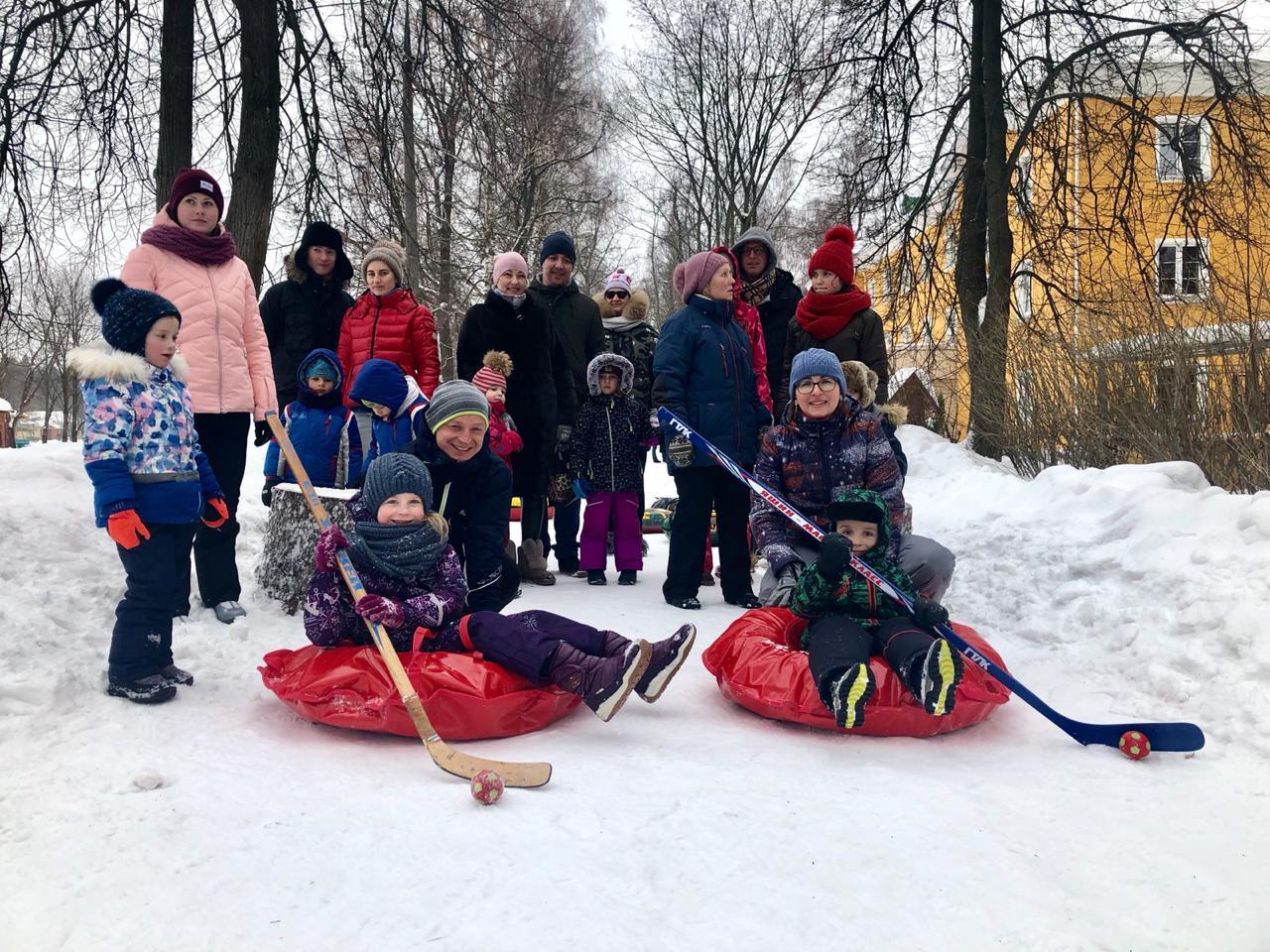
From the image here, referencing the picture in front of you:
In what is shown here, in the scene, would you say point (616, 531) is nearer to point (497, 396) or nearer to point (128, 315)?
point (497, 396)

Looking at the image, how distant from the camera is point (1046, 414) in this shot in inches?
307

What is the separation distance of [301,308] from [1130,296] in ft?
20.8

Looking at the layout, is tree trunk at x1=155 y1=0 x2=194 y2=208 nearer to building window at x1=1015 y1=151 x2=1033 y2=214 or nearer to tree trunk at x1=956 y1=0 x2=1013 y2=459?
tree trunk at x1=956 y1=0 x2=1013 y2=459

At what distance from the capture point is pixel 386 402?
15.2ft

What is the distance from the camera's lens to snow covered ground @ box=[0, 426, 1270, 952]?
198 cm

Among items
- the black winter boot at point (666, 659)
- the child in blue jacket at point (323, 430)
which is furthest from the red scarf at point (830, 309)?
the black winter boot at point (666, 659)

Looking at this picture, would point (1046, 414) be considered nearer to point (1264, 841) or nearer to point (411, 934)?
point (1264, 841)

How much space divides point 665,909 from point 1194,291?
7.26 meters

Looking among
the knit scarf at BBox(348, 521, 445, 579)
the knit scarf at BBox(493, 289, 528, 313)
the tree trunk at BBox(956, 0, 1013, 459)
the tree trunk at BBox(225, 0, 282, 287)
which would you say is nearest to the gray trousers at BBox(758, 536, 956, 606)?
the knit scarf at BBox(348, 521, 445, 579)

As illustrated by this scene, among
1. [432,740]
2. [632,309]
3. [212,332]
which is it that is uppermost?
[632,309]

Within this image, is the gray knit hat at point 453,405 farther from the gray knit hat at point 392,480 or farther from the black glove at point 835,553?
the black glove at point 835,553

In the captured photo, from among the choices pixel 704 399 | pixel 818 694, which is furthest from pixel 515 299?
pixel 818 694

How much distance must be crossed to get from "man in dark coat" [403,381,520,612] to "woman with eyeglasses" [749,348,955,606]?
48.5 inches

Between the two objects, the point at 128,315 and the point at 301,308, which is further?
the point at 301,308
